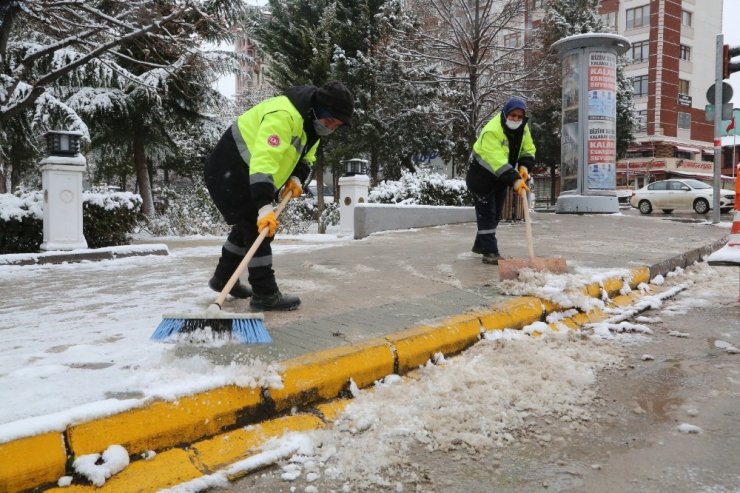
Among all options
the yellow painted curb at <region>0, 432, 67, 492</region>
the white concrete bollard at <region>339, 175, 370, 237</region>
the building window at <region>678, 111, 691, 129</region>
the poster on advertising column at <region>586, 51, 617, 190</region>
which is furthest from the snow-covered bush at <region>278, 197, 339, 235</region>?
the building window at <region>678, 111, 691, 129</region>

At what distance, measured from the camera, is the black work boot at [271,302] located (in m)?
3.67

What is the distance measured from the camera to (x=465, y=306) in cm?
393

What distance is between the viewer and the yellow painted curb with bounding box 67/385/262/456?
199cm

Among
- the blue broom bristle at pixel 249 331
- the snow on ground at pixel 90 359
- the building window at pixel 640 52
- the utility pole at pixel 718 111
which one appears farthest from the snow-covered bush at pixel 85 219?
the building window at pixel 640 52

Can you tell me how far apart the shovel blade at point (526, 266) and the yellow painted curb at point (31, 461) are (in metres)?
3.62

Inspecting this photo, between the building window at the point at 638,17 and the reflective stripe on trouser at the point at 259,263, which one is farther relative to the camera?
the building window at the point at 638,17

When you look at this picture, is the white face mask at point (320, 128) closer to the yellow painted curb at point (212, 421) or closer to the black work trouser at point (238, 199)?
the black work trouser at point (238, 199)

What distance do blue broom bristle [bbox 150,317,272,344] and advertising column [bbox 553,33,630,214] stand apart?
1099 cm

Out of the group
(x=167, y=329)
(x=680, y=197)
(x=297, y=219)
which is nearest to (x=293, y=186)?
(x=167, y=329)

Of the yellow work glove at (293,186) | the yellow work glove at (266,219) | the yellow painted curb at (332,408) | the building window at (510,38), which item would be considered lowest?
the yellow painted curb at (332,408)

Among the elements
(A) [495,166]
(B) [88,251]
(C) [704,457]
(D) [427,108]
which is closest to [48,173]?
(B) [88,251]

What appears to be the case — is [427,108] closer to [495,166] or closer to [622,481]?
[495,166]

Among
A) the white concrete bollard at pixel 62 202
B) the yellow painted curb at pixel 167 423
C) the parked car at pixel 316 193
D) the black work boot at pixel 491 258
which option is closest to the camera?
the yellow painted curb at pixel 167 423

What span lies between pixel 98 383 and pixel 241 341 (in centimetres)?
73
